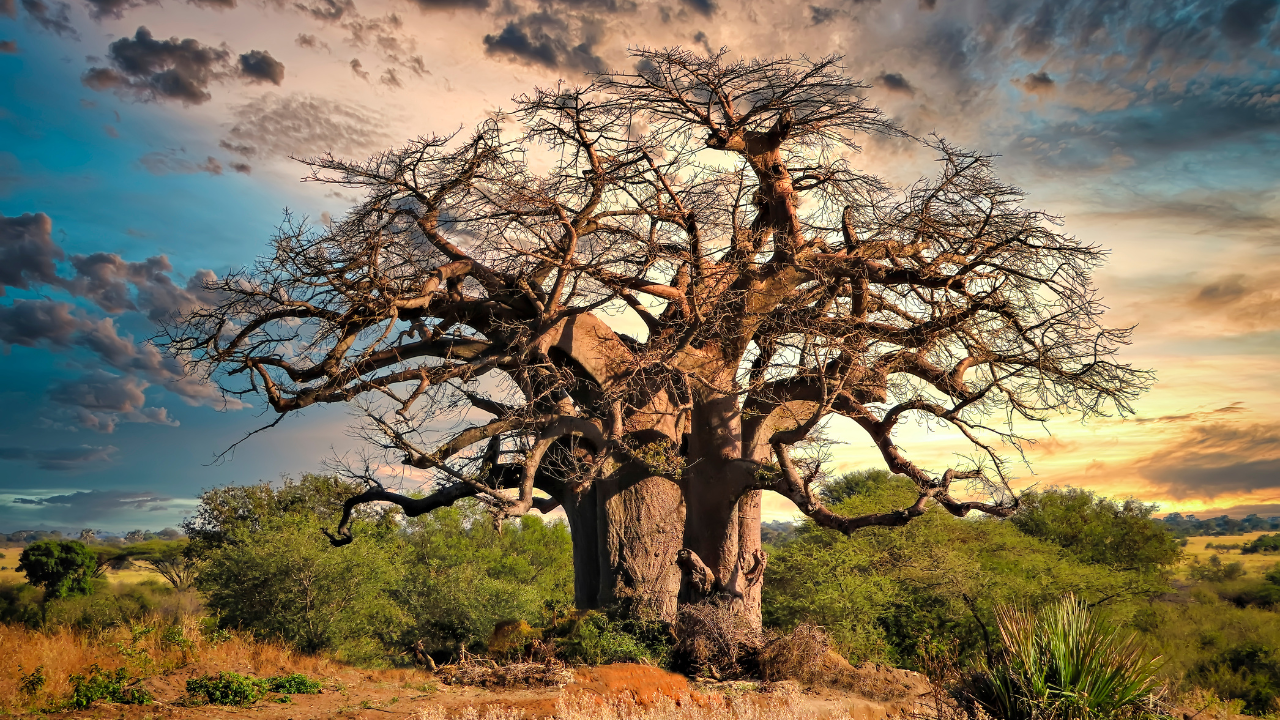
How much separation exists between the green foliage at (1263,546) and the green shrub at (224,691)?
180 ft

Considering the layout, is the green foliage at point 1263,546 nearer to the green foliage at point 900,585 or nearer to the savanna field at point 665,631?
the savanna field at point 665,631

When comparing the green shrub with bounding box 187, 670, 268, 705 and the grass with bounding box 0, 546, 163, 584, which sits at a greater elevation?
Result: the grass with bounding box 0, 546, 163, 584

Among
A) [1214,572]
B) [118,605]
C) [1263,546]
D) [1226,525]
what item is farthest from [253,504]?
[1226,525]

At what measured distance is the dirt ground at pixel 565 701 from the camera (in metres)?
8.41

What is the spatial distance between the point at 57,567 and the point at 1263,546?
6150 cm

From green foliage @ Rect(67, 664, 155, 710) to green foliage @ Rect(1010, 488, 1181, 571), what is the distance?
2366cm

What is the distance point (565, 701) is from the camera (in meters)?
8.69

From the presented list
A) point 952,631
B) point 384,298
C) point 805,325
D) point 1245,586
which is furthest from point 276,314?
point 1245,586

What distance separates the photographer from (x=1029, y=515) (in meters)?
26.7

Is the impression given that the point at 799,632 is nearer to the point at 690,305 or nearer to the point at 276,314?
the point at 690,305

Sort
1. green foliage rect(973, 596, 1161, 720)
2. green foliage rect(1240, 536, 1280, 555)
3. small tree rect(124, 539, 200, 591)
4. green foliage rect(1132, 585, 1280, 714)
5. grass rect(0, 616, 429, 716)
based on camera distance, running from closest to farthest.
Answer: green foliage rect(973, 596, 1161, 720)
grass rect(0, 616, 429, 716)
green foliage rect(1132, 585, 1280, 714)
small tree rect(124, 539, 200, 591)
green foliage rect(1240, 536, 1280, 555)

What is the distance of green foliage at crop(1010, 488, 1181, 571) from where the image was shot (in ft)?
83.6

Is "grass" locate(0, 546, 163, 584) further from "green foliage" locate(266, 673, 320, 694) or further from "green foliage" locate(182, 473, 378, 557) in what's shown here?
"green foliage" locate(266, 673, 320, 694)

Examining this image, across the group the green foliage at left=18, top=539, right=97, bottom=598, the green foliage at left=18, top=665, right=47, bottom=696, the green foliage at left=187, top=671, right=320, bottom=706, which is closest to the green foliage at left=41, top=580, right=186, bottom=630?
the green foliage at left=18, top=539, right=97, bottom=598
